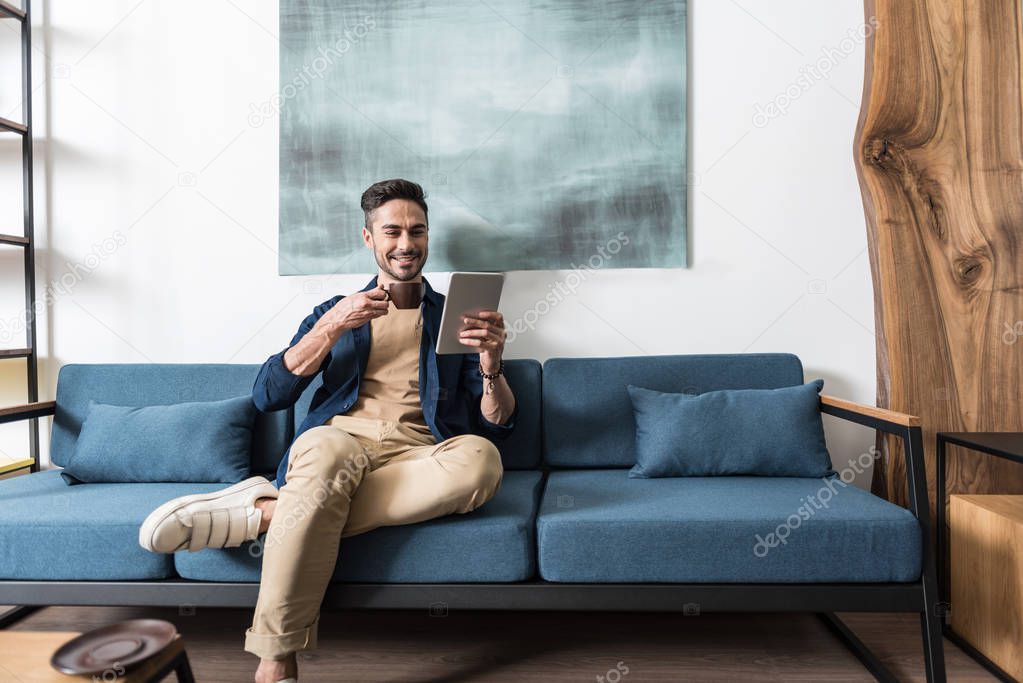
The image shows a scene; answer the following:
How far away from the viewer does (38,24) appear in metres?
2.53

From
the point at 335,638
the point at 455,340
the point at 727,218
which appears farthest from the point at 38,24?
the point at 727,218

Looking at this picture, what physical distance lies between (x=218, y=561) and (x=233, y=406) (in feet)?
2.01

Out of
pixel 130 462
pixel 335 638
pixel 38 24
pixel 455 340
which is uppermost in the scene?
pixel 38 24

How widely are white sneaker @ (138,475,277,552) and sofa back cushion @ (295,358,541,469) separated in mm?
611

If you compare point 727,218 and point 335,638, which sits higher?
point 727,218

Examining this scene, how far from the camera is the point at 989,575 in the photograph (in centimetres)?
176

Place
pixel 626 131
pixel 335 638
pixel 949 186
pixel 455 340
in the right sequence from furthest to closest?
pixel 626 131
pixel 949 186
pixel 335 638
pixel 455 340

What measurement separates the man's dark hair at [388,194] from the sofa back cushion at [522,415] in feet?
1.81

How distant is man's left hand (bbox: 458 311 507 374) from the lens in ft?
5.88

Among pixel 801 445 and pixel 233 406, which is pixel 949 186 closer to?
pixel 801 445

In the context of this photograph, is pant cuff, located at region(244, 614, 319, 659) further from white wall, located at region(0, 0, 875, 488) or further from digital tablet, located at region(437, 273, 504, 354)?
white wall, located at region(0, 0, 875, 488)

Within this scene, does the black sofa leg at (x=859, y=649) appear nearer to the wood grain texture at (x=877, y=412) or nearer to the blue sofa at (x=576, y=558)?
the blue sofa at (x=576, y=558)

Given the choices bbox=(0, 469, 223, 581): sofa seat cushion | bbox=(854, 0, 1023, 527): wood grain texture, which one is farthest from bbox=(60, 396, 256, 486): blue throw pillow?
bbox=(854, 0, 1023, 527): wood grain texture

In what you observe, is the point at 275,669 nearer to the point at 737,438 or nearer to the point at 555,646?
the point at 555,646
